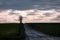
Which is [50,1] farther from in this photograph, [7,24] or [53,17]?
[7,24]

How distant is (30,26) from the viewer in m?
1.17

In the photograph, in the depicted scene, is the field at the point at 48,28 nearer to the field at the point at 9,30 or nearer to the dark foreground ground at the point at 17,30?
the dark foreground ground at the point at 17,30

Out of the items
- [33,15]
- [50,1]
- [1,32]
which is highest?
[50,1]

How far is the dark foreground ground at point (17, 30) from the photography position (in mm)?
1154

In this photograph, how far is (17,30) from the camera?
117 centimetres

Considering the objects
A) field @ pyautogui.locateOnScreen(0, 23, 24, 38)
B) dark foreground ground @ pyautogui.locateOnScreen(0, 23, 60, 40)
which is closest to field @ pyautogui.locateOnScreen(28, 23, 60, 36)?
dark foreground ground @ pyautogui.locateOnScreen(0, 23, 60, 40)

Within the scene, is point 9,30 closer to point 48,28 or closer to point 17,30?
point 17,30

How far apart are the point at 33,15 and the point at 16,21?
16cm

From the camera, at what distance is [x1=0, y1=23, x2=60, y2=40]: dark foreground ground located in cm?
115

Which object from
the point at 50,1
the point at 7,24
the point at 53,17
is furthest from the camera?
the point at 50,1

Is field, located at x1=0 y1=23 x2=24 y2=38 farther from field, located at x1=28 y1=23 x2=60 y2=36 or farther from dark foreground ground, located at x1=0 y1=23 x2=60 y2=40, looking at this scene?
field, located at x1=28 y1=23 x2=60 y2=36

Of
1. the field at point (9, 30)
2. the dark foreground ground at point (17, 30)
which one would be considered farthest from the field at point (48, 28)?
the field at point (9, 30)

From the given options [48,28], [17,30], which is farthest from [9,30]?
[48,28]

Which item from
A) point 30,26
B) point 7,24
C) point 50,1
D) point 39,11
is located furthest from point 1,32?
point 50,1
